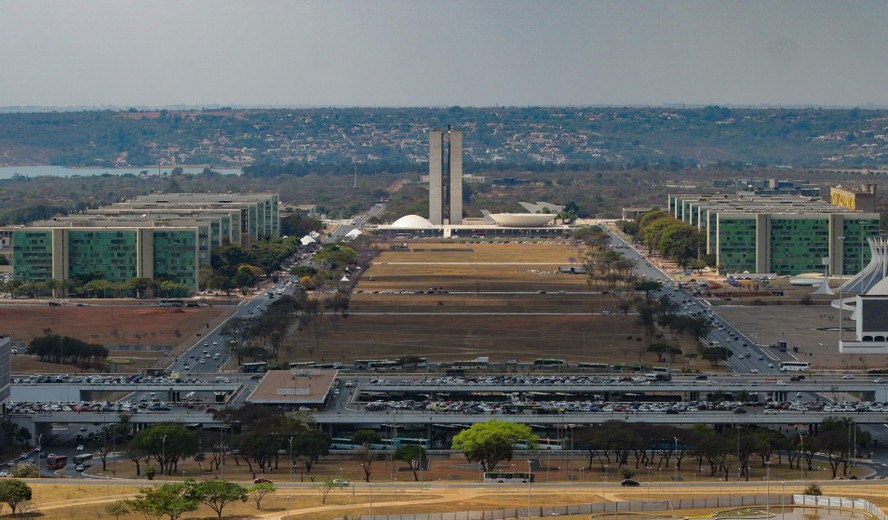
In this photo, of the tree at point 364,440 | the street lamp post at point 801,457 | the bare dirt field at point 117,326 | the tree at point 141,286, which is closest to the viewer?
the street lamp post at point 801,457

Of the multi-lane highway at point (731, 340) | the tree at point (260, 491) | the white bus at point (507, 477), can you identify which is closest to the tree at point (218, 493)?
the tree at point (260, 491)

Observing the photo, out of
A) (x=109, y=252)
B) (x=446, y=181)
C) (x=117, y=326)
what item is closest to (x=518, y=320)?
(x=117, y=326)

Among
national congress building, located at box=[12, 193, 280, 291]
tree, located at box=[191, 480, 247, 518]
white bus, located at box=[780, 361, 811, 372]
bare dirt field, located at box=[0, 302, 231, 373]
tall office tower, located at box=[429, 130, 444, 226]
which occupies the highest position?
tall office tower, located at box=[429, 130, 444, 226]

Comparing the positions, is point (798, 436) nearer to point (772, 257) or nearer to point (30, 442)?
point (30, 442)

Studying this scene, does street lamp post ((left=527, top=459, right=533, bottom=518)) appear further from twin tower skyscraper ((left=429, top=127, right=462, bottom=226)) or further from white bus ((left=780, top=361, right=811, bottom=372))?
twin tower skyscraper ((left=429, top=127, right=462, bottom=226))

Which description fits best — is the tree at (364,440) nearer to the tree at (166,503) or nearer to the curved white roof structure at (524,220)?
the tree at (166,503)

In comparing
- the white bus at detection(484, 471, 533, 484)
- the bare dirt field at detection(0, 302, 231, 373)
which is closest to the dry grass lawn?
the white bus at detection(484, 471, 533, 484)
